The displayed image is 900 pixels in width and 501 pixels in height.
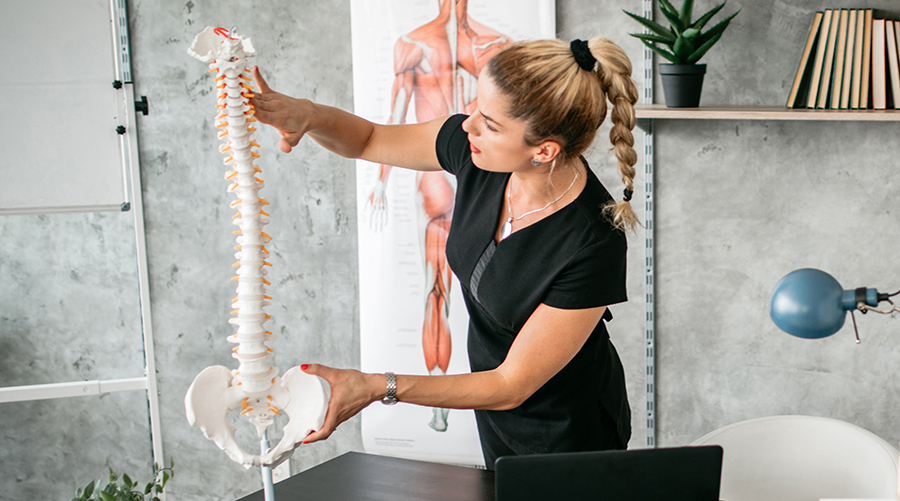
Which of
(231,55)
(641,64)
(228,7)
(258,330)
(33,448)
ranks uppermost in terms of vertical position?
(228,7)

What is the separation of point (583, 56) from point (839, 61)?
1064 millimetres

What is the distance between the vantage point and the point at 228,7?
8.05 feet

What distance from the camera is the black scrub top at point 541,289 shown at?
1.38 metres

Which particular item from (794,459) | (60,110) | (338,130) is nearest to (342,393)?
(338,130)

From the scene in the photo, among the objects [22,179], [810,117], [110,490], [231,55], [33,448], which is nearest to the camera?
[231,55]

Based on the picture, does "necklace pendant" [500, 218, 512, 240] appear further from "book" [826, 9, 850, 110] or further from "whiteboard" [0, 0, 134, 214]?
"whiteboard" [0, 0, 134, 214]

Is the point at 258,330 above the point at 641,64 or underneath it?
underneath

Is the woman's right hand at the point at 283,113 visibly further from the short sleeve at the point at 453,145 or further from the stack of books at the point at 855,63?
the stack of books at the point at 855,63

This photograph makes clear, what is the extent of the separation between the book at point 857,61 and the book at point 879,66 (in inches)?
1.4

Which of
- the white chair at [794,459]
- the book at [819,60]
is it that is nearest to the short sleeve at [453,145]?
the white chair at [794,459]

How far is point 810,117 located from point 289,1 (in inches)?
67.3

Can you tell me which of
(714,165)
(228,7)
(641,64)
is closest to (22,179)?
(228,7)

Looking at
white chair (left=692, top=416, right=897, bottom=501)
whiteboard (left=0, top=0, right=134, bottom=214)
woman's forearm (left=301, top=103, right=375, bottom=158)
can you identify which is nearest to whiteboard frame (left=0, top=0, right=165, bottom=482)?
whiteboard (left=0, top=0, right=134, bottom=214)

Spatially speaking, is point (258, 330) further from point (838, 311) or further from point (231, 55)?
point (838, 311)
